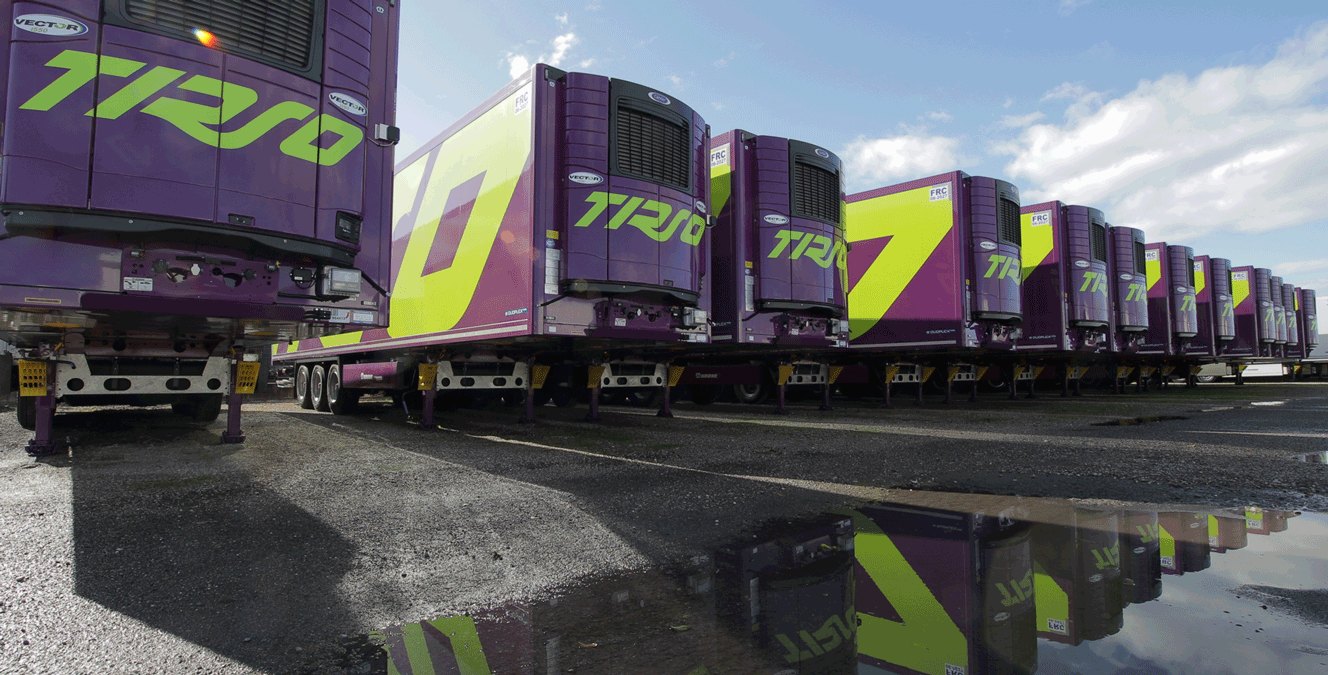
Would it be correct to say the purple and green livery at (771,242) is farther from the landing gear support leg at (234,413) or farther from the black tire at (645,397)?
the landing gear support leg at (234,413)

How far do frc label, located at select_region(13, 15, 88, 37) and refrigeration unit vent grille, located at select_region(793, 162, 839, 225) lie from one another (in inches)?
299

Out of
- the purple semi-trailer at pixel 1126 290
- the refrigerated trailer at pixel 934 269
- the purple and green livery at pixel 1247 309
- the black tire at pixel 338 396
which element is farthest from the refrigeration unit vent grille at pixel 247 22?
the purple and green livery at pixel 1247 309

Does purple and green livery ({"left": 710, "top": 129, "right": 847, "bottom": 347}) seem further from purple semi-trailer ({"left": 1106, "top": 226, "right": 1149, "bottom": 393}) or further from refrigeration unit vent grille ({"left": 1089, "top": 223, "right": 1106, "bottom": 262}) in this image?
purple semi-trailer ({"left": 1106, "top": 226, "right": 1149, "bottom": 393})

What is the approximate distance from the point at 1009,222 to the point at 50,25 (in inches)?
538

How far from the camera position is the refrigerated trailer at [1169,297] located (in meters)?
19.2

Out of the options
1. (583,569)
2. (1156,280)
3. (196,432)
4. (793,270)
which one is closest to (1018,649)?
(583,569)

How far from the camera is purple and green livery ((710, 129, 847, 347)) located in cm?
892

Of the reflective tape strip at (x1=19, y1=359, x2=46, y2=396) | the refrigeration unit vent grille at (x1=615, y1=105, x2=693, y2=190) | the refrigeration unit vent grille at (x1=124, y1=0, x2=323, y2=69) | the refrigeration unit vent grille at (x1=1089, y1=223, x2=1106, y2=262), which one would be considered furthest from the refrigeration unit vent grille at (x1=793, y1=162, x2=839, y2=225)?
the refrigeration unit vent grille at (x1=1089, y1=223, x2=1106, y2=262)

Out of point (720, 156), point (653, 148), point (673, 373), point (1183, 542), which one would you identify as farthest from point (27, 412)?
point (1183, 542)

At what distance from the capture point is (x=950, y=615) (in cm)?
214

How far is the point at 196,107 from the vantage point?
4.13 meters

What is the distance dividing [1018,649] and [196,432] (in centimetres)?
811

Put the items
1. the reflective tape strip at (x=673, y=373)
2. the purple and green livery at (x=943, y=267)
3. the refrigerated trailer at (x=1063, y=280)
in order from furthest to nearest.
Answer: the refrigerated trailer at (x=1063, y=280) < the purple and green livery at (x=943, y=267) < the reflective tape strip at (x=673, y=373)

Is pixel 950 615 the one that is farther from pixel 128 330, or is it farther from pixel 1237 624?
pixel 128 330
